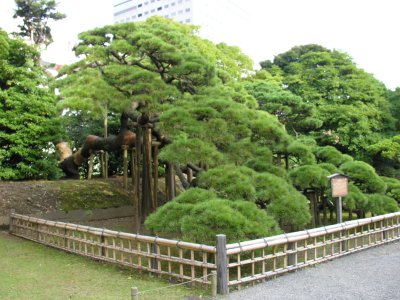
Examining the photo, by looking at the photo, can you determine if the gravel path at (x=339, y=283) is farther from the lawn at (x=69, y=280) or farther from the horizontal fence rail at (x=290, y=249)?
the lawn at (x=69, y=280)

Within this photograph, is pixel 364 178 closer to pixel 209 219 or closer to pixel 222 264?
pixel 209 219

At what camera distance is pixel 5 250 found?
26.6 ft

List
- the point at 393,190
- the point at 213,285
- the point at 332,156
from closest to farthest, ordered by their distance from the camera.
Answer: the point at 213,285 → the point at 393,190 → the point at 332,156

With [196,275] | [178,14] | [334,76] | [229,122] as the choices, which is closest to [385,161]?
[334,76]

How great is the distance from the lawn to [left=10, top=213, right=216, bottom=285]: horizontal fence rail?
179 mm

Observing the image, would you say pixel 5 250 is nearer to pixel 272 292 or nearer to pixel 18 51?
pixel 272 292

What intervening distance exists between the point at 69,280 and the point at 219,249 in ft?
7.96

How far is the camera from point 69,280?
581cm

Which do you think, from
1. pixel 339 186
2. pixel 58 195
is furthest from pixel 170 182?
pixel 339 186

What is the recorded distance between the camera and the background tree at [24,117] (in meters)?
12.0

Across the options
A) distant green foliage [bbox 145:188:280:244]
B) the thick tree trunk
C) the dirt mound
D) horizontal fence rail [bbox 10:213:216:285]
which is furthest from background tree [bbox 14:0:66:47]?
distant green foliage [bbox 145:188:280:244]

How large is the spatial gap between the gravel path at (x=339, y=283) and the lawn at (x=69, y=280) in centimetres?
99

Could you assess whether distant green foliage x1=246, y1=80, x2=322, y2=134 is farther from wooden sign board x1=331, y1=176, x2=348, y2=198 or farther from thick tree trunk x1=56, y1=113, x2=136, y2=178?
wooden sign board x1=331, y1=176, x2=348, y2=198

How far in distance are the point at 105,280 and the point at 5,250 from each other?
3.51 metres
